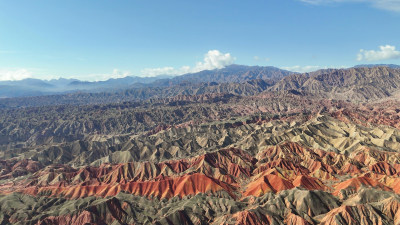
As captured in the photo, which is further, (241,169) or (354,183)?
(241,169)

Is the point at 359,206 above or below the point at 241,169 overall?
above

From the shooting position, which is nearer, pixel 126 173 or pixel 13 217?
pixel 13 217

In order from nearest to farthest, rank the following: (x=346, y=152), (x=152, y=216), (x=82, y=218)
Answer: (x=82, y=218)
(x=152, y=216)
(x=346, y=152)

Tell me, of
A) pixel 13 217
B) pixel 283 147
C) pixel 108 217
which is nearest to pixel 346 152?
pixel 283 147

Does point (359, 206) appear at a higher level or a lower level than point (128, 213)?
higher

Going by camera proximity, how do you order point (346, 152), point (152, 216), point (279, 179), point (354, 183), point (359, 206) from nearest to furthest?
point (359, 206), point (152, 216), point (354, 183), point (279, 179), point (346, 152)

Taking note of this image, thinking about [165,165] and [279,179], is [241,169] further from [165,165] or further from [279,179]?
[165,165]

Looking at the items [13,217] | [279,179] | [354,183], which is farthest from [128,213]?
[354,183]

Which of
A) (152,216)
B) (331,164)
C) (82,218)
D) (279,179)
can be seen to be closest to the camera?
(82,218)

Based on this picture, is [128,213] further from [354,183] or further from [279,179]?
[354,183]

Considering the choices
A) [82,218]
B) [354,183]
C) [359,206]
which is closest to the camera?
[359,206]
